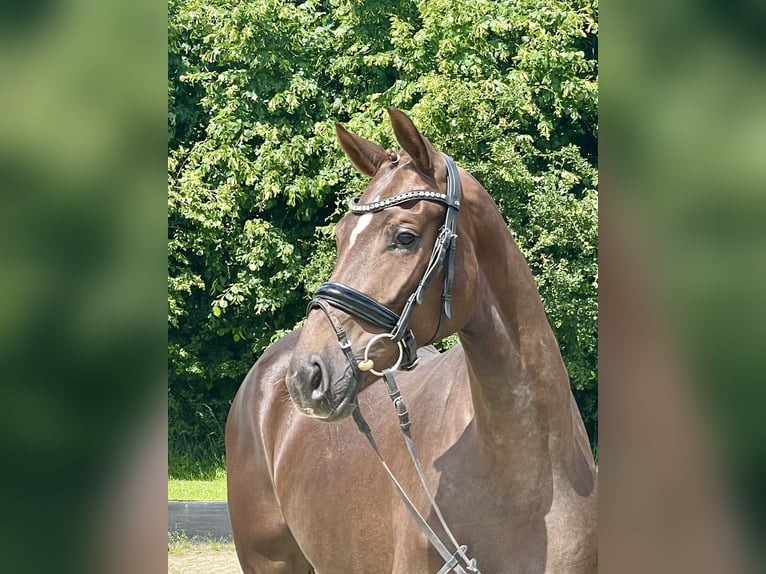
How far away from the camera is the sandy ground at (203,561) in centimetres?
695

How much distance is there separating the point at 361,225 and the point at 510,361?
0.56 metres

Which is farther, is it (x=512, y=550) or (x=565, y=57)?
(x=565, y=57)

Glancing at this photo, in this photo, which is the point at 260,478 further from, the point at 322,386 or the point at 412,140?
the point at 412,140

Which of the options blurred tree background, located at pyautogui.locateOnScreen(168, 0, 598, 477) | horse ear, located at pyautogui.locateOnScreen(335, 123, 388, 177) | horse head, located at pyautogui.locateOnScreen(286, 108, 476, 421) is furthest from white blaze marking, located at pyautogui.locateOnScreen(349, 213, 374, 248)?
blurred tree background, located at pyautogui.locateOnScreen(168, 0, 598, 477)

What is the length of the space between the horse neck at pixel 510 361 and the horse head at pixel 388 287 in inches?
4.0

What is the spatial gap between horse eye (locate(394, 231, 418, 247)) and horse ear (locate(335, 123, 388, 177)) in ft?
1.23

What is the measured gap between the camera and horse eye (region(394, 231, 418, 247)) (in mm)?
2363

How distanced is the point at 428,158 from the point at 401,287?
1.28 feet

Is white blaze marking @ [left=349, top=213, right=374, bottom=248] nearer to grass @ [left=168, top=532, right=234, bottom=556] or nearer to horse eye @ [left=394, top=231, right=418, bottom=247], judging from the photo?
horse eye @ [left=394, top=231, right=418, bottom=247]
